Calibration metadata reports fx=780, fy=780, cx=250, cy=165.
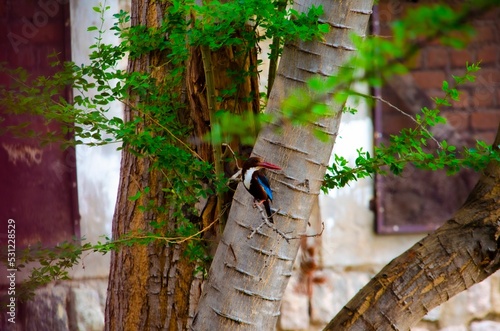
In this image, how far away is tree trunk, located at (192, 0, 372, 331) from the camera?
1698 millimetres

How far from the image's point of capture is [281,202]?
1734 millimetres

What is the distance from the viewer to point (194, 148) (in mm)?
2219

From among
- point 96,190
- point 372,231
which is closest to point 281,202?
point 96,190

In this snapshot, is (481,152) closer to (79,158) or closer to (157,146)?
(157,146)

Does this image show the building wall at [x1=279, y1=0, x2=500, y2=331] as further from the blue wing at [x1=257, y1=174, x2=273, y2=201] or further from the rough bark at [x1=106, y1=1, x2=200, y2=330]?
the blue wing at [x1=257, y1=174, x2=273, y2=201]

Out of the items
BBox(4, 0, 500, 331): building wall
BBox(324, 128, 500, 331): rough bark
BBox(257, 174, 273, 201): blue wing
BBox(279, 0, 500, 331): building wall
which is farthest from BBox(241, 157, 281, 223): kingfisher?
BBox(279, 0, 500, 331): building wall

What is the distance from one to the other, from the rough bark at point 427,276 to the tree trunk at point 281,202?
13.3 inches

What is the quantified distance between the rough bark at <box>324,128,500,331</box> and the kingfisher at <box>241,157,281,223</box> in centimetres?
52

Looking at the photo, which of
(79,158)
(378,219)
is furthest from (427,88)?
(79,158)

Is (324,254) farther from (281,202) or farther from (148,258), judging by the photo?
(281,202)

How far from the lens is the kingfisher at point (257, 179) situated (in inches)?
65.6

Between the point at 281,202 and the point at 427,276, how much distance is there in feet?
1.72

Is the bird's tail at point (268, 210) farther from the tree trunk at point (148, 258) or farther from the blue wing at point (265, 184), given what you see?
the tree trunk at point (148, 258)

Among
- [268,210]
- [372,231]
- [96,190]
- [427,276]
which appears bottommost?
[427,276]
